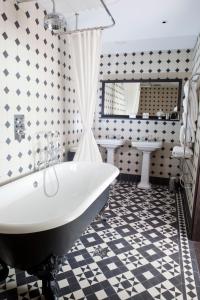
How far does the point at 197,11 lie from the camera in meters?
2.67

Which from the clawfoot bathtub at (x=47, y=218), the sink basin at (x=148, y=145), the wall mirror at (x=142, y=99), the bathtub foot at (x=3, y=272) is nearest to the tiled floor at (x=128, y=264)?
the bathtub foot at (x=3, y=272)

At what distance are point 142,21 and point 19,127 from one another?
221 centimetres

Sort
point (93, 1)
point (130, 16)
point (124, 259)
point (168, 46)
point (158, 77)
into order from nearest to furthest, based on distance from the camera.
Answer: point (124, 259)
point (93, 1)
point (130, 16)
point (168, 46)
point (158, 77)

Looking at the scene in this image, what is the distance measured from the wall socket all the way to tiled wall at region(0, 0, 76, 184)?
45 millimetres

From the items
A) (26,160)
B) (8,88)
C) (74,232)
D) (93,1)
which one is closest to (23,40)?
(8,88)

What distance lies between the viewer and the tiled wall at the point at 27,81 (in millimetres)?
2180

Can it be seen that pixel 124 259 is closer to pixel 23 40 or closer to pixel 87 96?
pixel 87 96

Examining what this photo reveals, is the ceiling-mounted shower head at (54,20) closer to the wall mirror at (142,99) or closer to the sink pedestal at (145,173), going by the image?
the wall mirror at (142,99)

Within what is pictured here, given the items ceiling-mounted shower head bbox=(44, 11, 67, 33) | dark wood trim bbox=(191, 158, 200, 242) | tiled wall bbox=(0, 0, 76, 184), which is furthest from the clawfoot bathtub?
ceiling-mounted shower head bbox=(44, 11, 67, 33)

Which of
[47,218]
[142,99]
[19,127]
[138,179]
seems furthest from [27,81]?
→ [138,179]

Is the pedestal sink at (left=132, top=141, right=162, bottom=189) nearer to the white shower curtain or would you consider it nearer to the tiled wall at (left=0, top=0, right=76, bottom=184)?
the white shower curtain

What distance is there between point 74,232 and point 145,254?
3.12ft

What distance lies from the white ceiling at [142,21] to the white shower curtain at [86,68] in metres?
0.31

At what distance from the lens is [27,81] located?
251 cm
